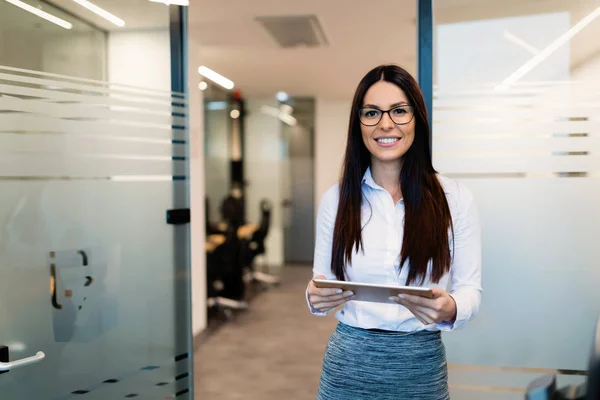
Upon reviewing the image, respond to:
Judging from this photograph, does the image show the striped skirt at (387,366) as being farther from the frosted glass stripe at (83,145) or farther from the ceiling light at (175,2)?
the ceiling light at (175,2)

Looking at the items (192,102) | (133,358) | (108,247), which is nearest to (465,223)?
(108,247)

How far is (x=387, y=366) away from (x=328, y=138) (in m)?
7.31

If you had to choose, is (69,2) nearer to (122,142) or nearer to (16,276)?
(122,142)

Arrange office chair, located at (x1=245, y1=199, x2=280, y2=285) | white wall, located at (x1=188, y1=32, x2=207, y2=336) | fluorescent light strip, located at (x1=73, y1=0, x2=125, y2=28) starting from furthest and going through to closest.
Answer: office chair, located at (x1=245, y1=199, x2=280, y2=285)
white wall, located at (x1=188, y1=32, x2=207, y2=336)
fluorescent light strip, located at (x1=73, y1=0, x2=125, y2=28)

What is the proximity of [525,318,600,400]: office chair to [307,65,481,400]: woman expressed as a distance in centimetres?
34

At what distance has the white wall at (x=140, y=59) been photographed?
2.31 m

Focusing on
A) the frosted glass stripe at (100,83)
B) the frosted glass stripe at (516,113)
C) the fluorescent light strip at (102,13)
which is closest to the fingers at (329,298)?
the frosted glass stripe at (516,113)

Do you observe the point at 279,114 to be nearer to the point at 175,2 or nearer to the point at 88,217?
the point at 175,2

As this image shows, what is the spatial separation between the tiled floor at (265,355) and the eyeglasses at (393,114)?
2576 millimetres

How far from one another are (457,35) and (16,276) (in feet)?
6.95

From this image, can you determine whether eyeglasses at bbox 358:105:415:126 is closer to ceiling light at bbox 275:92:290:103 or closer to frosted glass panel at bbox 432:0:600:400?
frosted glass panel at bbox 432:0:600:400

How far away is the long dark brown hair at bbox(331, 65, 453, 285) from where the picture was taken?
152 cm

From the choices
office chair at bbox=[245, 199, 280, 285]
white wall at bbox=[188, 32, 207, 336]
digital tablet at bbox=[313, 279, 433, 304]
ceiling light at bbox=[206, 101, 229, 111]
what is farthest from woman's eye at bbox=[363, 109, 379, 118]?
ceiling light at bbox=[206, 101, 229, 111]

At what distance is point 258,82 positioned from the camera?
23.9ft
